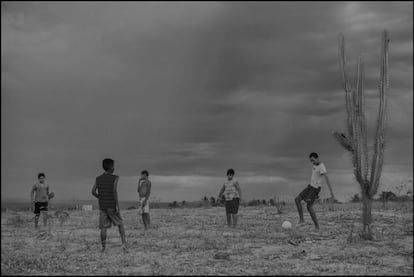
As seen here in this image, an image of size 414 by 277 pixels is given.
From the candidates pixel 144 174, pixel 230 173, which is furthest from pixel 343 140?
pixel 144 174

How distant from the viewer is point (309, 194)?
16.0m

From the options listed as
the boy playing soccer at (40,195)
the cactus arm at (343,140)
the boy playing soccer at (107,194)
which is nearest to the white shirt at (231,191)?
the cactus arm at (343,140)

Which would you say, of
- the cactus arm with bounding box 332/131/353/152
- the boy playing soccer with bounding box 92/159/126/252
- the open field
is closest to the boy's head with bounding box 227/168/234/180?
the open field

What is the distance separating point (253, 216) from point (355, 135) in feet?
25.9

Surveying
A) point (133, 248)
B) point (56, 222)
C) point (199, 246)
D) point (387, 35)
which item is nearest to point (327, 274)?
point (199, 246)

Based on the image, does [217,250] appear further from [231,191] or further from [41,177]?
[41,177]

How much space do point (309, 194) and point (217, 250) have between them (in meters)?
4.15

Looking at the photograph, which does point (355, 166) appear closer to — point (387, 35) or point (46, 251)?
point (387, 35)

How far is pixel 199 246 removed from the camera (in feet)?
44.4

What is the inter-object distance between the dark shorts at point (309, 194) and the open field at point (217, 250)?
3.00 feet

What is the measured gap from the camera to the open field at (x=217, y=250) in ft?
35.7

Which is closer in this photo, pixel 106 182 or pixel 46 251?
pixel 106 182

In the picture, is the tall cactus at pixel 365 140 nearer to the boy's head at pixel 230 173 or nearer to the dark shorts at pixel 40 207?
the boy's head at pixel 230 173

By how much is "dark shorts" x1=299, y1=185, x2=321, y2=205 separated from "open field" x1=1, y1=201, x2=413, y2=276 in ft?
3.00
